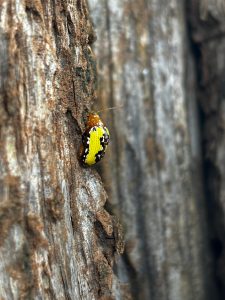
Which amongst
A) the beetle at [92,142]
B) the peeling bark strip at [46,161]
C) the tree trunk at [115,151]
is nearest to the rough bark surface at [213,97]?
the tree trunk at [115,151]

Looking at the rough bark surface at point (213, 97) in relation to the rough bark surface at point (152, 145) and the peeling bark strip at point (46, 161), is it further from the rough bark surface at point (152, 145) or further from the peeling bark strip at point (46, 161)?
the peeling bark strip at point (46, 161)

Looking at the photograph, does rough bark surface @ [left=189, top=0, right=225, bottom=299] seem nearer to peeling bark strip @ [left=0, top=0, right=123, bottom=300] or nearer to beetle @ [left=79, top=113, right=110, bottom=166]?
beetle @ [left=79, top=113, right=110, bottom=166]

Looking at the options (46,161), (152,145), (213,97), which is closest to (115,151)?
(152,145)

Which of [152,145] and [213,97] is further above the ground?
[213,97]

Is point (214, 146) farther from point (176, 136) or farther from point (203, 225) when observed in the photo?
point (203, 225)

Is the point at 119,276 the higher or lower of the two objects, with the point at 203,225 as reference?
lower

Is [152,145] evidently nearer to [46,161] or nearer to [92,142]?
[92,142]

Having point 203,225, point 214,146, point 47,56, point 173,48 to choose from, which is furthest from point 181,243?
point 47,56
